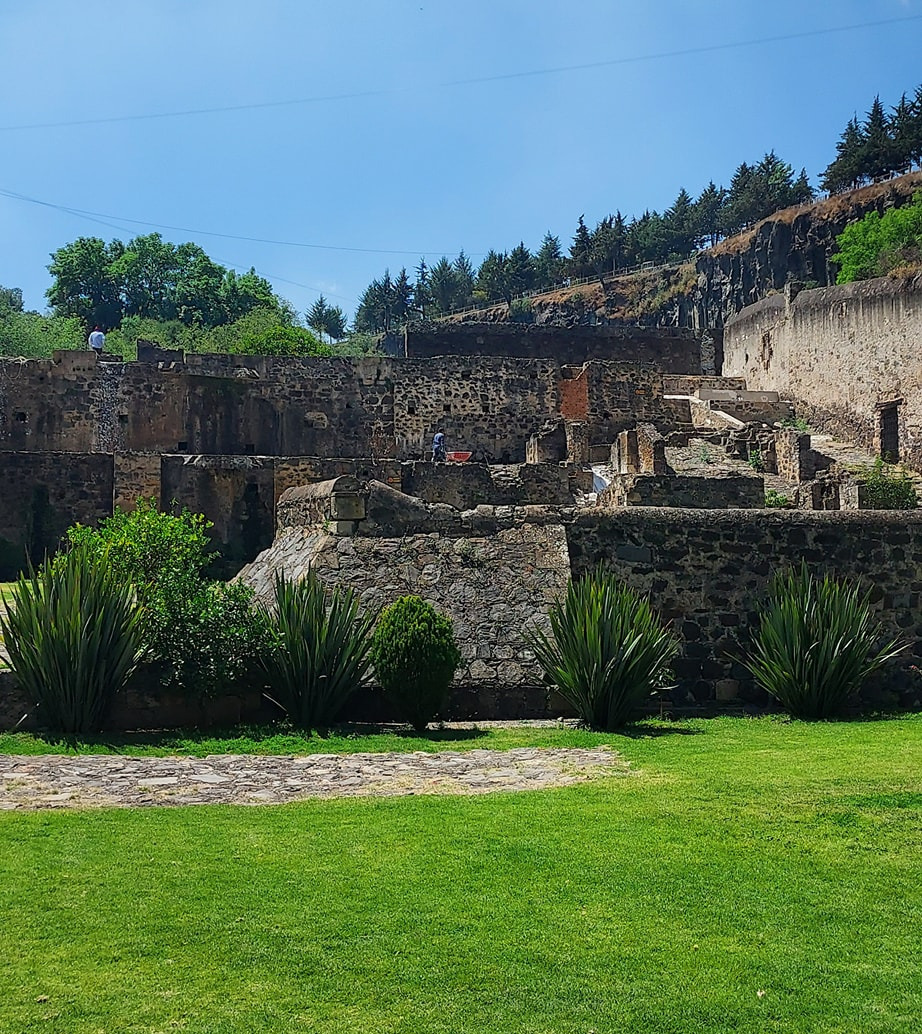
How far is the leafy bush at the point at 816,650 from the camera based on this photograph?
963cm

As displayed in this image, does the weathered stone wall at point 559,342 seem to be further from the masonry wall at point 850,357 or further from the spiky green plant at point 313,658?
the spiky green plant at point 313,658

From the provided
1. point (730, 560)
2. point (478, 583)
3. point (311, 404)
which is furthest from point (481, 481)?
point (730, 560)

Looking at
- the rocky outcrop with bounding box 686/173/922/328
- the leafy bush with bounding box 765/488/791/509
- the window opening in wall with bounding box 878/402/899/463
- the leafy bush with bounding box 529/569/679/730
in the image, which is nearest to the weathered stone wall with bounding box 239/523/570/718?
the leafy bush with bounding box 529/569/679/730

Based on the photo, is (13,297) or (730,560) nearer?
(730,560)

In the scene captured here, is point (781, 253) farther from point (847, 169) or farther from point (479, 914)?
point (479, 914)

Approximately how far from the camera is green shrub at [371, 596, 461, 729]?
9055mm

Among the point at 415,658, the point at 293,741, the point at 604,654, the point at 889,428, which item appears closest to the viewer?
the point at 293,741

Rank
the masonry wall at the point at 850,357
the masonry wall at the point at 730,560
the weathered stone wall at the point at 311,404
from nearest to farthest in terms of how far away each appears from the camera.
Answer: the masonry wall at the point at 730,560 < the weathered stone wall at the point at 311,404 < the masonry wall at the point at 850,357

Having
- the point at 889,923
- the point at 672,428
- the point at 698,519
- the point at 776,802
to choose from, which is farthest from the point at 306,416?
the point at 889,923

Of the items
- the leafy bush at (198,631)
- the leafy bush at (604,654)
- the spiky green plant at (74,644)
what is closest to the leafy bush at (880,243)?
the leafy bush at (604,654)

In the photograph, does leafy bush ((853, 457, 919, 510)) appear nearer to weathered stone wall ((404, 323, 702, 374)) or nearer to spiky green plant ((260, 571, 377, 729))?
spiky green plant ((260, 571, 377, 729))

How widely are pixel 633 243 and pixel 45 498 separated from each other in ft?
236

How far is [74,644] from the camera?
8688 millimetres

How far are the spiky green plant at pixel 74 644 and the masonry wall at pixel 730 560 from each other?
4.26 metres
